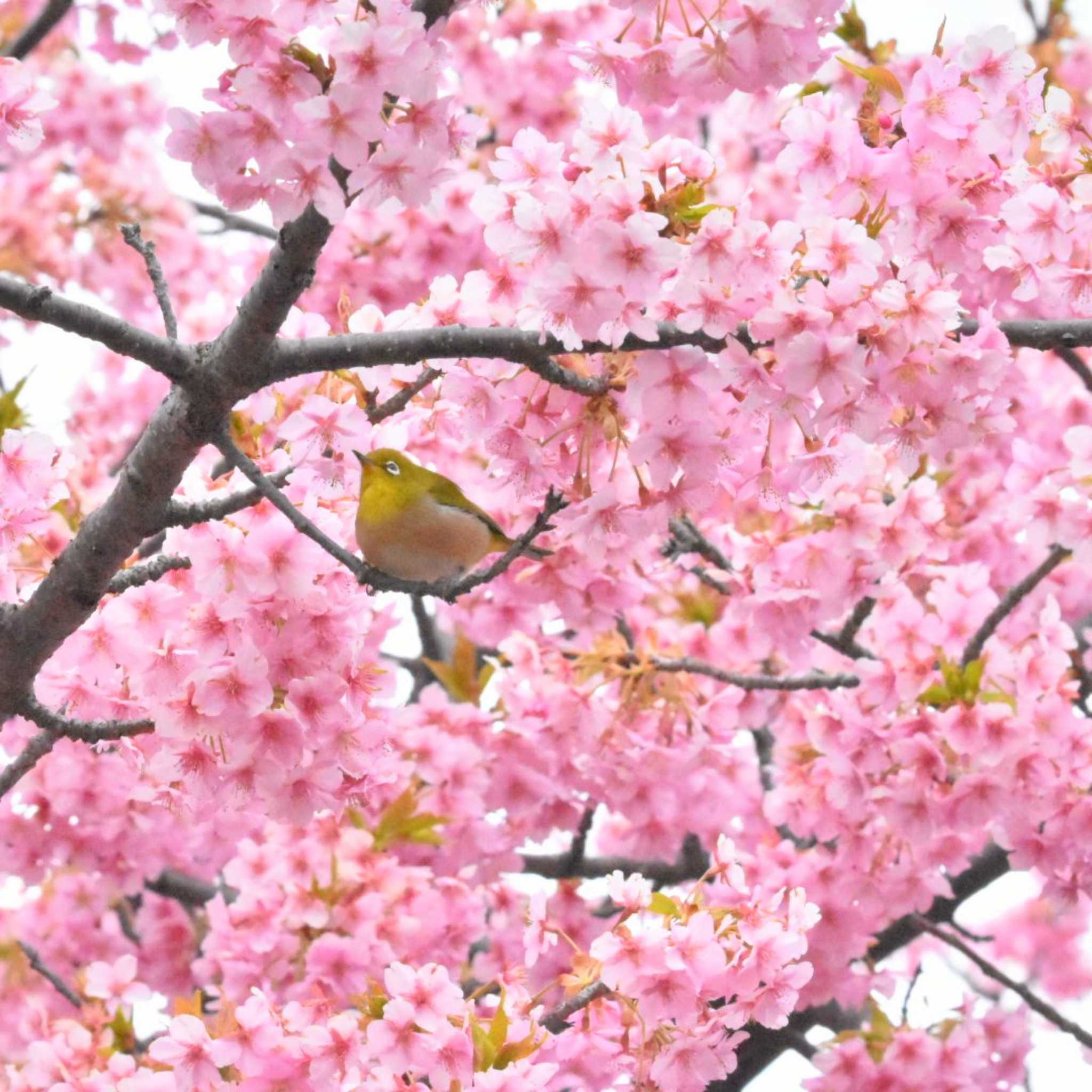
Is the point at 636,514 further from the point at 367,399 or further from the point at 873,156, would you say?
the point at 873,156

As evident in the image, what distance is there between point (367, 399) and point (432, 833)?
6.05 ft

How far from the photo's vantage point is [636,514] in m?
2.77

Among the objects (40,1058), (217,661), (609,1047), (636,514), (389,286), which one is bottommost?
(40,1058)

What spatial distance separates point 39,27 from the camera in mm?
4840

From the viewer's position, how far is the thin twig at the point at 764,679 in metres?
4.04

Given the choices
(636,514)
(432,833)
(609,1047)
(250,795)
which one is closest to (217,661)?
(250,795)

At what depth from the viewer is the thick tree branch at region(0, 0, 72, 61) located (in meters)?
4.74

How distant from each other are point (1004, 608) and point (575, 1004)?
1.86 metres

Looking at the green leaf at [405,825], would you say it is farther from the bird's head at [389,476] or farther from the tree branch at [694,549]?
the bird's head at [389,476]

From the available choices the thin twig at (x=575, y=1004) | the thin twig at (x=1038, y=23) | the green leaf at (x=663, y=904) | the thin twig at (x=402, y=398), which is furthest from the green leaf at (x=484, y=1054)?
the thin twig at (x=1038, y=23)

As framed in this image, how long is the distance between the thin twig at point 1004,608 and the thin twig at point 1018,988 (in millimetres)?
946

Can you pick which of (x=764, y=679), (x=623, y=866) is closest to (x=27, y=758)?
(x=764, y=679)

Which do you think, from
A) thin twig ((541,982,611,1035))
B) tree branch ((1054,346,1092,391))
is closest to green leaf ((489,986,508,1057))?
thin twig ((541,982,611,1035))

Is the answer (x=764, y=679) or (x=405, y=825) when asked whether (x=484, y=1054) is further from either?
(x=764, y=679)
